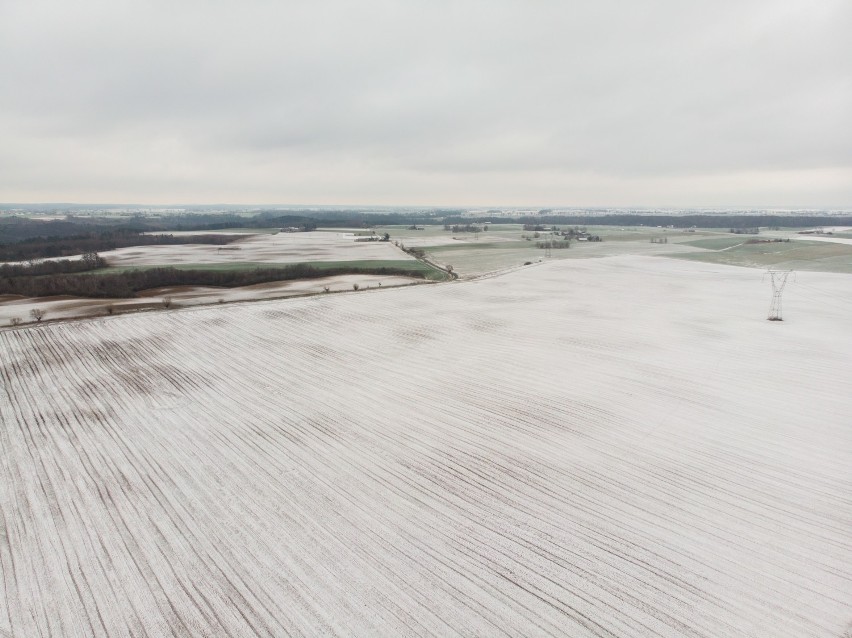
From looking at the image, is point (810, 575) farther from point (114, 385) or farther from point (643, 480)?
point (114, 385)

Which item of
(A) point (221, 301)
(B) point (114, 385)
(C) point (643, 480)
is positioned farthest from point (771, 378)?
(A) point (221, 301)

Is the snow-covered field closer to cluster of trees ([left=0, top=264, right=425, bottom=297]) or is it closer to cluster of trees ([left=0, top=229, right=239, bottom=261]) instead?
cluster of trees ([left=0, top=229, right=239, bottom=261])

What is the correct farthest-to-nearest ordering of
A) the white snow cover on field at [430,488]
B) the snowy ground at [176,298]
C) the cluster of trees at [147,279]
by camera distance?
the cluster of trees at [147,279]
the snowy ground at [176,298]
the white snow cover on field at [430,488]

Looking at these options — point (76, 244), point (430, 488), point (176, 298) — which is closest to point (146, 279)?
point (176, 298)

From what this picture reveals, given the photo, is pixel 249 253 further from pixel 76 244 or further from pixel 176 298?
pixel 176 298

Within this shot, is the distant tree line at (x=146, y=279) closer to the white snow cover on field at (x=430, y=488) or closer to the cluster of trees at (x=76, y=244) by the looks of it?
the white snow cover on field at (x=430, y=488)

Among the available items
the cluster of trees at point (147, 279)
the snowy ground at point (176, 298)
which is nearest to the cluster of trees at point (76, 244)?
the cluster of trees at point (147, 279)
